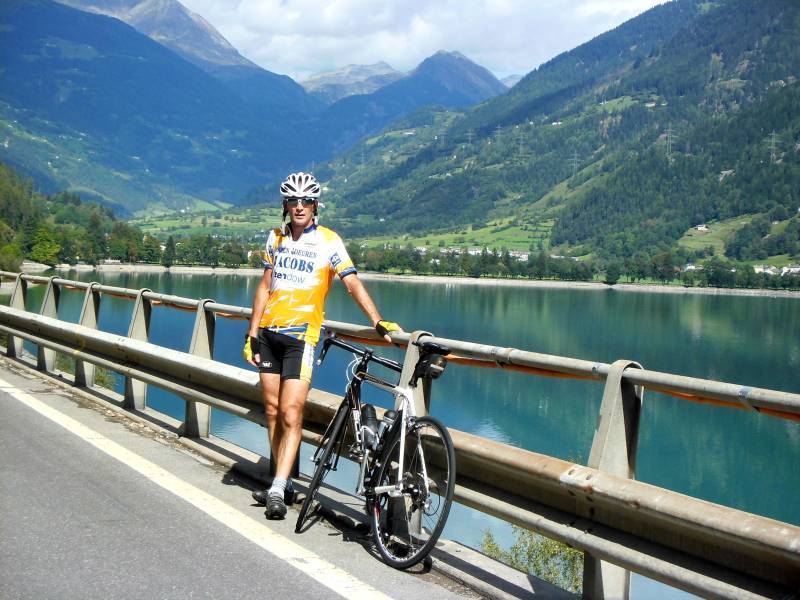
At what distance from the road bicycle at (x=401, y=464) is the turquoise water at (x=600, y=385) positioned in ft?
64.8

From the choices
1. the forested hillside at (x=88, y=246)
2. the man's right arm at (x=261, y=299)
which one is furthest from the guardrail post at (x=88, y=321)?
the forested hillside at (x=88, y=246)

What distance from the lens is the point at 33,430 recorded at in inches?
340

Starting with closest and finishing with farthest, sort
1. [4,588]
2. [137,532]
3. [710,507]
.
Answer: [710,507], [4,588], [137,532]

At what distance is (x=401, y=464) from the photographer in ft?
17.5

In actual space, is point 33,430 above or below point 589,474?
below

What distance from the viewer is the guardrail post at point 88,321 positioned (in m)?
11.6

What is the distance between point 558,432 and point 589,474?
49.9m

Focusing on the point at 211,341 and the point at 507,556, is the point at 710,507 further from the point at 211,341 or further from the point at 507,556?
the point at 507,556

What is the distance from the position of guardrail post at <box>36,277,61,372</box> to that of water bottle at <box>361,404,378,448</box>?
854cm

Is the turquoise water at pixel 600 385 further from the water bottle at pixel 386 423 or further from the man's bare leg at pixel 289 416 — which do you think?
the water bottle at pixel 386 423

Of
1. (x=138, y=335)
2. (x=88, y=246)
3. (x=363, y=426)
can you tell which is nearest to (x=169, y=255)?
(x=88, y=246)

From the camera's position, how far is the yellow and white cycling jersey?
6.25 m

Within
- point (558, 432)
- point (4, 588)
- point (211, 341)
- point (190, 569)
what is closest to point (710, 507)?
point (190, 569)

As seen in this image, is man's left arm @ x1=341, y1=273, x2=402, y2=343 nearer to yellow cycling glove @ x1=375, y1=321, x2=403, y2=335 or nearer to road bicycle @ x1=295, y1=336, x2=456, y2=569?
yellow cycling glove @ x1=375, y1=321, x2=403, y2=335
